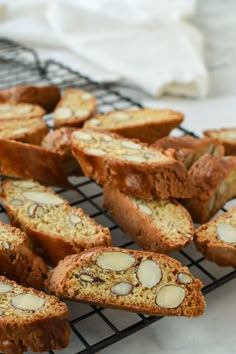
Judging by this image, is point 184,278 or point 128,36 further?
point 128,36

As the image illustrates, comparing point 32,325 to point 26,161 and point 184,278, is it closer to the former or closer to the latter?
point 184,278

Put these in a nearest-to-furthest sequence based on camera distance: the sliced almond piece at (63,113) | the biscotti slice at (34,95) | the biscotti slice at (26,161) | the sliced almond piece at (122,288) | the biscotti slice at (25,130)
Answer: the sliced almond piece at (122,288)
the biscotti slice at (26,161)
the biscotti slice at (25,130)
the sliced almond piece at (63,113)
the biscotti slice at (34,95)

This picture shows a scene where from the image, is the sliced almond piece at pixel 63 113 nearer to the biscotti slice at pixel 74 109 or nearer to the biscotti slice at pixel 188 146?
the biscotti slice at pixel 74 109

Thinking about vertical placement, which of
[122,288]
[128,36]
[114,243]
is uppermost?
[128,36]

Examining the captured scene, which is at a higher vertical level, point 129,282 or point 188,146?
point 188,146

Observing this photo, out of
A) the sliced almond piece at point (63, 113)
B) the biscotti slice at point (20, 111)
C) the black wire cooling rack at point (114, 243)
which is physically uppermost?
the sliced almond piece at point (63, 113)

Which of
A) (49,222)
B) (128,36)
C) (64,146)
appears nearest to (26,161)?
(64,146)

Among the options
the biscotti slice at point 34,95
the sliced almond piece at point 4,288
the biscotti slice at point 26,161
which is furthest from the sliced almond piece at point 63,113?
the sliced almond piece at point 4,288
